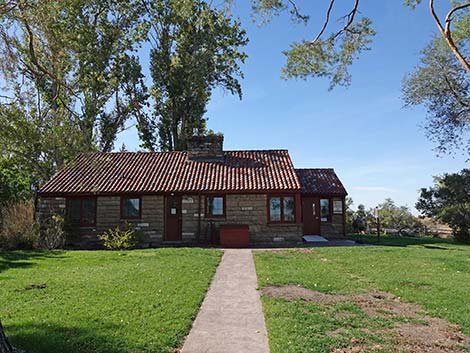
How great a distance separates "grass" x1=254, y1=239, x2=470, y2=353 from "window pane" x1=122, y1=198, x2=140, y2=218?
23.8ft

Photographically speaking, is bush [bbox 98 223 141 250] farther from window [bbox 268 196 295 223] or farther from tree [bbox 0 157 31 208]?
window [bbox 268 196 295 223]

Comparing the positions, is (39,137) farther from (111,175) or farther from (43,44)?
(111,175)

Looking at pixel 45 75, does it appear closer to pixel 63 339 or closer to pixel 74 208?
pixel 63 339

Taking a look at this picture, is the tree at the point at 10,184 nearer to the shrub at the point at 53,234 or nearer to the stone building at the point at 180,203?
the stone building at the point at 180,203

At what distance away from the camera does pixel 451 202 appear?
25.5 meters

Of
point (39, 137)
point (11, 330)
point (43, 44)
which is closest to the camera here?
point (11, 330)

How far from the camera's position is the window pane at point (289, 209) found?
55.7 feet

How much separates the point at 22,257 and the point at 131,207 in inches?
235

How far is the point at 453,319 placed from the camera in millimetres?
5500

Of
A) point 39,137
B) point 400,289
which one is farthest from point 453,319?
point 39,137

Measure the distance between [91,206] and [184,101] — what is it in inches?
560

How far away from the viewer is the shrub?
49.0ft

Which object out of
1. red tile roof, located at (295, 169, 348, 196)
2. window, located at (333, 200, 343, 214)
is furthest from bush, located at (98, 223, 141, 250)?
window, located at (333, 200, 343, 214)

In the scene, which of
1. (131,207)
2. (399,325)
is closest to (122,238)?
(131,207)
